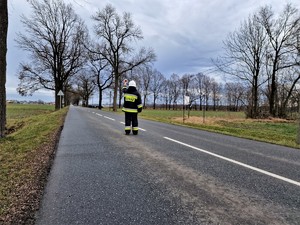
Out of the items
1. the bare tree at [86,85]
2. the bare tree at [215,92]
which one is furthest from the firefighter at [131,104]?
the bare tree at [215,92]

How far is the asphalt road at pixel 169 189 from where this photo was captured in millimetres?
3057

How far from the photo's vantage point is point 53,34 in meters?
36.1

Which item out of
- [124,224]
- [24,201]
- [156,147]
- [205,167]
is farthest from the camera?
[156,147]

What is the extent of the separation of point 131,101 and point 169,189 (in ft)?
21.4

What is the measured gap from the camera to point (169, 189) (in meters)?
3.99

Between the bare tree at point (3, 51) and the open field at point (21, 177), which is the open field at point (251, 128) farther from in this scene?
the bare tree at point (3, 51)

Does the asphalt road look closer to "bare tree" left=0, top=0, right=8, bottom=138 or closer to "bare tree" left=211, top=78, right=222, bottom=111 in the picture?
"bare tree" left=0, top=0, right=8, bottom=138

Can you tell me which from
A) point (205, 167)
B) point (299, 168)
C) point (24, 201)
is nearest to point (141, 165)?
point (205, 167)

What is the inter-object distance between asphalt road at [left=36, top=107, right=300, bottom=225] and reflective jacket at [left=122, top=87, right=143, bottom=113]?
3.57 meters

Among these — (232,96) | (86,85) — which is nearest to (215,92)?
(232,96)

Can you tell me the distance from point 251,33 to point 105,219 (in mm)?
36110

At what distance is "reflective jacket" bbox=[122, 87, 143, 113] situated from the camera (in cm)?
1018

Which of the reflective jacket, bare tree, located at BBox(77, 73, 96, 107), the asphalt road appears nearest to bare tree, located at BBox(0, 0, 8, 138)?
the asphalt road

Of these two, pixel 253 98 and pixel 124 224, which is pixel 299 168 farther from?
pixel 253 98
